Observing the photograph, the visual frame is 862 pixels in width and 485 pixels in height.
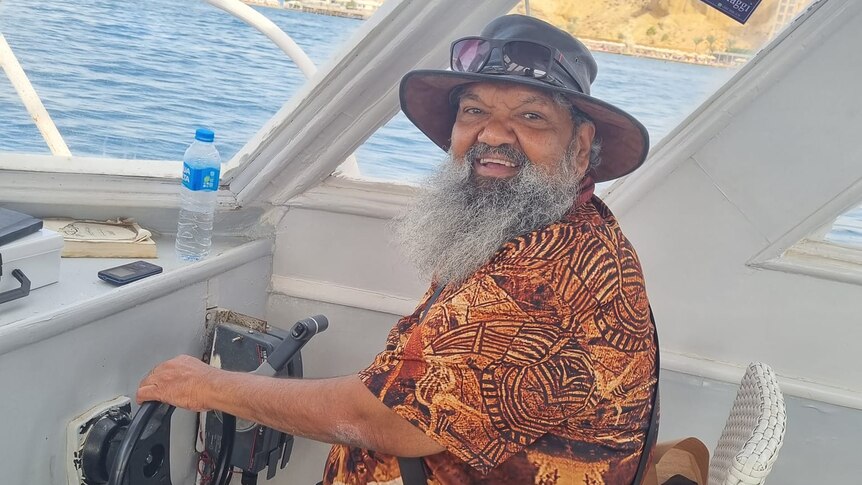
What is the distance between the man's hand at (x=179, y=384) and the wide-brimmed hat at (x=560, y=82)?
90 centimetres

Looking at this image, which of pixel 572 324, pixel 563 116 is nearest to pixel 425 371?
pixel 572 324

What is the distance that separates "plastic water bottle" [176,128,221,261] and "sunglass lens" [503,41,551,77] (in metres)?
0.92

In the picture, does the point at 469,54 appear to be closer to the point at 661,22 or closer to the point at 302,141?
the point at 661,22

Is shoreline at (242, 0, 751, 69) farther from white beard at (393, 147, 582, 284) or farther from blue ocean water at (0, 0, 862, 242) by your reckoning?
white beard at (393, 147, 582, 284)

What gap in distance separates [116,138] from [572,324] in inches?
57.8

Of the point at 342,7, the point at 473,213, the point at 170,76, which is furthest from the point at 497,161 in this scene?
the point at 170,76

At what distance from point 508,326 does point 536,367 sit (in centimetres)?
10

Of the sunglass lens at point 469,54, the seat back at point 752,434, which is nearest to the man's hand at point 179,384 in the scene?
the sunglass lens at point 469,54

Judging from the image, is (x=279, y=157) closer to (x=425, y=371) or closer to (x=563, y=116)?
(x=563, y=116)

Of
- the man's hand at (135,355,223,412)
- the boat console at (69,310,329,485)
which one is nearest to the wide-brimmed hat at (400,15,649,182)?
the boat console at (69,310,329,485)

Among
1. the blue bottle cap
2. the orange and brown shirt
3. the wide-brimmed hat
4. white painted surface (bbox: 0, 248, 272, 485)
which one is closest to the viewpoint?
the orange and brown shirt

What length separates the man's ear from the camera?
1825mm

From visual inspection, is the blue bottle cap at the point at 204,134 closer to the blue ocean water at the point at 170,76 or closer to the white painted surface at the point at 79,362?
the blue ocean water at the point at 170,76

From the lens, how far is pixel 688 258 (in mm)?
2307
